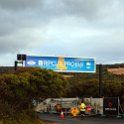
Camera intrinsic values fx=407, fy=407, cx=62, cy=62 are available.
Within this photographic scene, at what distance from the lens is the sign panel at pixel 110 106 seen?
3485cm

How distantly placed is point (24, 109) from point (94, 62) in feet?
64.8

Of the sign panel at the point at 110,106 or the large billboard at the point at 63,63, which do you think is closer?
the sign panel at the point at 110,106

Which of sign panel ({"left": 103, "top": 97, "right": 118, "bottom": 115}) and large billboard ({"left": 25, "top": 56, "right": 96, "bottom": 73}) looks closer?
sign panel ({"left": 103, "top": 97, "right": 118, "bottom": 115})

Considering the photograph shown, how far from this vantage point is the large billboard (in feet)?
131

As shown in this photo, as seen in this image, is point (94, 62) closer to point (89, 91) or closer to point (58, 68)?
point (58, 68)

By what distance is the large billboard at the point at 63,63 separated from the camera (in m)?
39.9

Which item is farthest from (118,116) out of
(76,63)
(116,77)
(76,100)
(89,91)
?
(116,77)

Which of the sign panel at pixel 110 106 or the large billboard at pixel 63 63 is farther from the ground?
the large billboard at pixel 63 63

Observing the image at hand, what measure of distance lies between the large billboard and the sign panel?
22.5 feet

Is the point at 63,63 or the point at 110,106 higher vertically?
the point at 63,63

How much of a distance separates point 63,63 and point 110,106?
8.03m

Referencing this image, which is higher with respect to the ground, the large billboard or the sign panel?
the large billboard

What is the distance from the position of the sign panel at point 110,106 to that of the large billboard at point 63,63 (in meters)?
6.86

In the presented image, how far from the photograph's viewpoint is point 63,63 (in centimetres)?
4138
